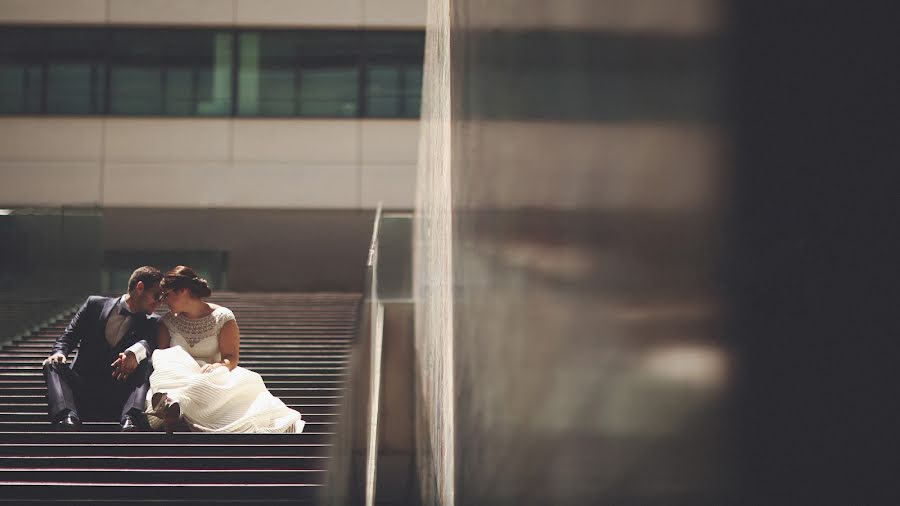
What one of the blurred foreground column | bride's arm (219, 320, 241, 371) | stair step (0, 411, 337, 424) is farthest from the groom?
the blurred foreground column

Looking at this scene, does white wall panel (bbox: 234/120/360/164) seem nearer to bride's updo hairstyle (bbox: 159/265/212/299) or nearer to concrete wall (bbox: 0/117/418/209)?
concrete wall (bbox: 0/117/418/209)

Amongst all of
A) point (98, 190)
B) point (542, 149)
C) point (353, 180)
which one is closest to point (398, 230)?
point (353, 180)

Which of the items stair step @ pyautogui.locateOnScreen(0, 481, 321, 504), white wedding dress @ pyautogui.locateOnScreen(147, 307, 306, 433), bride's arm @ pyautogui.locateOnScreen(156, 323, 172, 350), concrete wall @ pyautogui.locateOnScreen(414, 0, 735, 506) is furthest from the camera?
bride's arm @ pyautogui.locateOnScreen(156, 323, 172, 350)

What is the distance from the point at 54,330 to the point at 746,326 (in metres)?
10.9

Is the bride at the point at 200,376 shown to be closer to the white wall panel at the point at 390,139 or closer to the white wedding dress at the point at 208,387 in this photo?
the white wedding dress at the point at 208,387

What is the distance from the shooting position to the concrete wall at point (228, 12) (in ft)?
56.3

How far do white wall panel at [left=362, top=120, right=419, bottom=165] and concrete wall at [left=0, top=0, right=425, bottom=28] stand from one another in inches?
68.0

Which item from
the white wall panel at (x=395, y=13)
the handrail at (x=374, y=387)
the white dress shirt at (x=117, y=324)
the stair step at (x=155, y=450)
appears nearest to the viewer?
the stair step at (x=155, y=450)

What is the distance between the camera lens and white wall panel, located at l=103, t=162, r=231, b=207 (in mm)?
17375

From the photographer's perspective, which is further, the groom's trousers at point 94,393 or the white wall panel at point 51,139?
the white wall panel at point 51,139

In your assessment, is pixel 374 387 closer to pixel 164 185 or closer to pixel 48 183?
pixel 164 185

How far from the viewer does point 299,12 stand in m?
17.5

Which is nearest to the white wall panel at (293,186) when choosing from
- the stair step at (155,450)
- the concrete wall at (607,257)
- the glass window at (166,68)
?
the glass window at (166,68)

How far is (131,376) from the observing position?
19.5 ft
